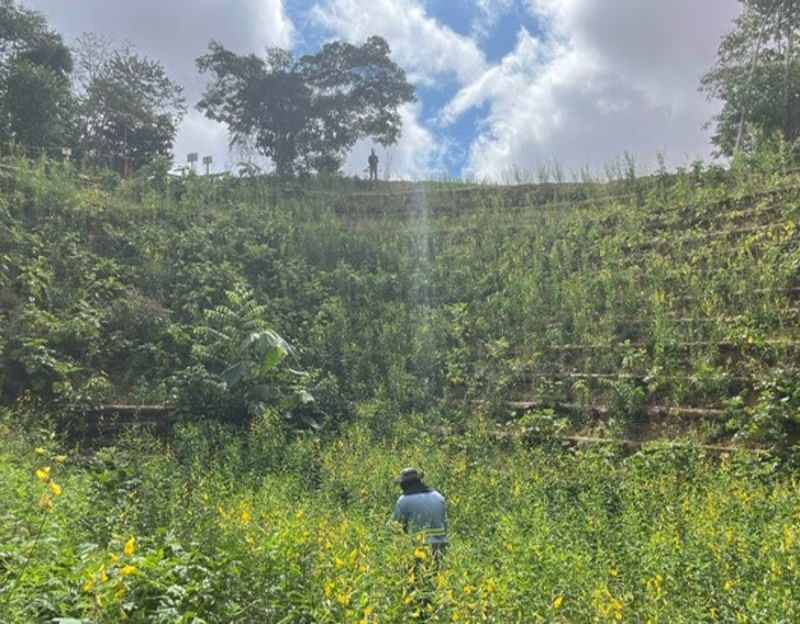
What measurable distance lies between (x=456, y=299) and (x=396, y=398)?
325 cm

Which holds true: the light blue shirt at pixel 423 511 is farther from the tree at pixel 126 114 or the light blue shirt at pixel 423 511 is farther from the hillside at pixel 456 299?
the tree at pixel 126 114

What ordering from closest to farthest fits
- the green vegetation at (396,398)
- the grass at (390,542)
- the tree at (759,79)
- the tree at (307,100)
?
the grass at (390,542)
the green vegetation at (396,398)
the tree at (759,79)
the tree at (307,100)

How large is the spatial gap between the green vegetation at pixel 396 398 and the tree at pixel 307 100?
28.0ft

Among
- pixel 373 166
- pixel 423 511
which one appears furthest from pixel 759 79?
pixel 423 511

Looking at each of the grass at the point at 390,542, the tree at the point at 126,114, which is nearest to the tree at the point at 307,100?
the tree at the point at 126,114

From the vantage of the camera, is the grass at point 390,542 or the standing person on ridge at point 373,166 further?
the standing person on ridge at point 373,166

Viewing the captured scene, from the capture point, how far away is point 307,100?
24.6 meters

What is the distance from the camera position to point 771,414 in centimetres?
660

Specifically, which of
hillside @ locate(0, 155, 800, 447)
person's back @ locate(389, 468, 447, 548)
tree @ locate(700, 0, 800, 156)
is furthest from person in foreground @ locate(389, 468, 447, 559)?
tree @ locate(700, 0, 800, 156)

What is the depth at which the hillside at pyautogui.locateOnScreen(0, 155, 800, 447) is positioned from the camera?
8.07 metres

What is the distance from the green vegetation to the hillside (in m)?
0.05

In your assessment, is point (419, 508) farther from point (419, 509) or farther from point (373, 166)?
point (373, 166)

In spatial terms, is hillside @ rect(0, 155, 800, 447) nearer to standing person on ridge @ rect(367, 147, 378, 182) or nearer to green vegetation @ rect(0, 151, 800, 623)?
green vegetation @ rect(0, 151, 800, 623)

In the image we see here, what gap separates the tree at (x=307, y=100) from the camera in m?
24.3
